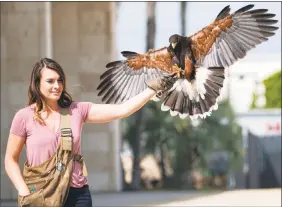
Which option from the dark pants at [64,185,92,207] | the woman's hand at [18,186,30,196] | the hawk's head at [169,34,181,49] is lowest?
the dark pants at [64,185,92,207]

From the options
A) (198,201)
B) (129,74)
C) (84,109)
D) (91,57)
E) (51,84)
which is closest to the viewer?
(51,84)

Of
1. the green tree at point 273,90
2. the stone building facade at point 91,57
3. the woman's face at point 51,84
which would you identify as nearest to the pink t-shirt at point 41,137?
the woman's face at point 51,84

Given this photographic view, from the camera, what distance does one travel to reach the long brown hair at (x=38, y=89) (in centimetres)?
538

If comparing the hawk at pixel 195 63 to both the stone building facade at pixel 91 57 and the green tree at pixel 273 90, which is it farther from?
the green tree at pixel 273 90

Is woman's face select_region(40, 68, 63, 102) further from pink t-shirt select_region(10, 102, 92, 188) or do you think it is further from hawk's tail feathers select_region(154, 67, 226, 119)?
hawk's tail feathers select_region(154, 67, 226, 119)

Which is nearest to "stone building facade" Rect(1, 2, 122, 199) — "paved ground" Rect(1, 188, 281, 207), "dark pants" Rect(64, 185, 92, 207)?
"paved ground" Rect(1, 188, 281, 207)

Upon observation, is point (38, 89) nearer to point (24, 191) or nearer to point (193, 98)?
point (24, 191)

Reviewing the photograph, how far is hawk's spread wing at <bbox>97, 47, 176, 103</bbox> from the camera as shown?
19.9 ft

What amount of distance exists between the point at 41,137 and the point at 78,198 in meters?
0.41

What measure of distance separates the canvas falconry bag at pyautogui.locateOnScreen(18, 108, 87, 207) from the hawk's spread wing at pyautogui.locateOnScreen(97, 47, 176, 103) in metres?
0.97

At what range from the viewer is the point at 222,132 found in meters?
41.3

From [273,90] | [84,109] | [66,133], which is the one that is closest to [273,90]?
[273,90]

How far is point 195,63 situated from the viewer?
5.62 m

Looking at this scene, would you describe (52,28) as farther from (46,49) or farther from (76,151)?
(76,151)
